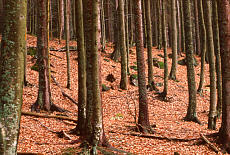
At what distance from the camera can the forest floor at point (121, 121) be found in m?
6.59

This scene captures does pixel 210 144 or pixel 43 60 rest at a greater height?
pixel 43 60

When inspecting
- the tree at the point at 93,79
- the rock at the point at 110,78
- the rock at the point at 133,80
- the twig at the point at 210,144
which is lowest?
the twig at the point at 210,144

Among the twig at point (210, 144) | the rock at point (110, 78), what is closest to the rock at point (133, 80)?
the rock at point (110, 78)

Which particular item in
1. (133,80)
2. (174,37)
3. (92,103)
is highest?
(174,37)

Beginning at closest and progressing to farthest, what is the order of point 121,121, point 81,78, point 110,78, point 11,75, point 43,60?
point 11,75
point 81,78
point 43,60
point 121,121
point 110,78

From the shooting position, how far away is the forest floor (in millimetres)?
6594

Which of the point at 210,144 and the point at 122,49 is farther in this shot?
the point at 122,49

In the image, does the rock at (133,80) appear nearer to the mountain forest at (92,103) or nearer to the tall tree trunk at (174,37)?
the mountain forest at (92,103)

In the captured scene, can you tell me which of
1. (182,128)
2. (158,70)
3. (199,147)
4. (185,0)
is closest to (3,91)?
(199,147)

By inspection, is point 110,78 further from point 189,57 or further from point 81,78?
point 81,78

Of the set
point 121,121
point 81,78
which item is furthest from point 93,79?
point 121,121

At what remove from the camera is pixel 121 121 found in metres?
10.1

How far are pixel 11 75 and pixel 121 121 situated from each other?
7480 millimetres

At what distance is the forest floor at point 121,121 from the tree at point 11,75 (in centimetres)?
218
